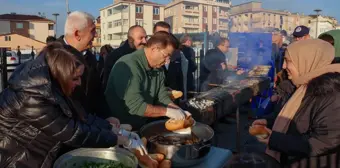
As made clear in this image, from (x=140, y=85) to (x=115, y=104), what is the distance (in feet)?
0.92

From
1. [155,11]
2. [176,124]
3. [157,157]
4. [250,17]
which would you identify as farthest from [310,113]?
[155,11]

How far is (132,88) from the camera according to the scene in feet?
7.70

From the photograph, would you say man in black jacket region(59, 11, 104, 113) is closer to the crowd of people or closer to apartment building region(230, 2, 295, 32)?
the crowd of people

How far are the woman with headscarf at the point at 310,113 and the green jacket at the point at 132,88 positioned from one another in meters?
1.06

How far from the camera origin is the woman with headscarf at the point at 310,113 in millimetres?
1704

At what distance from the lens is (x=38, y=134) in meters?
1.43

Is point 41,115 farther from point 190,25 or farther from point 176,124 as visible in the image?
point 190,25

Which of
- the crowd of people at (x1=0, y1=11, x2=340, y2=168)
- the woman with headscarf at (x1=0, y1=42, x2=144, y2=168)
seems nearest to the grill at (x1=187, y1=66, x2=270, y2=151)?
the crowd of people at (x1=0, y1=11, x2=340, y2=168)

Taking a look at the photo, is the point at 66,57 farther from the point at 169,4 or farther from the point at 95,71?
the point at 169,4

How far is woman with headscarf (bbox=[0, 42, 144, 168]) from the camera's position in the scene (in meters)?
1.37

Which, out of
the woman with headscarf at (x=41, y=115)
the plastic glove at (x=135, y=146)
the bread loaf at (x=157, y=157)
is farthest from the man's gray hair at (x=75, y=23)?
the bread loaf at (x=157, y=157)

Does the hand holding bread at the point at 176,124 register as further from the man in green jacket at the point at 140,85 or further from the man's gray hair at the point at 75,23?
the man's gray hair at the point at 75,23

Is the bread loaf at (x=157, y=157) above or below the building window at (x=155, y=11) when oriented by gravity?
below

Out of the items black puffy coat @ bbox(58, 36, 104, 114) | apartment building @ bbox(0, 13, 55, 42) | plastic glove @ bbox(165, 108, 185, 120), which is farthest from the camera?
apartment building @ bbox(0, 13, 55, 42)
